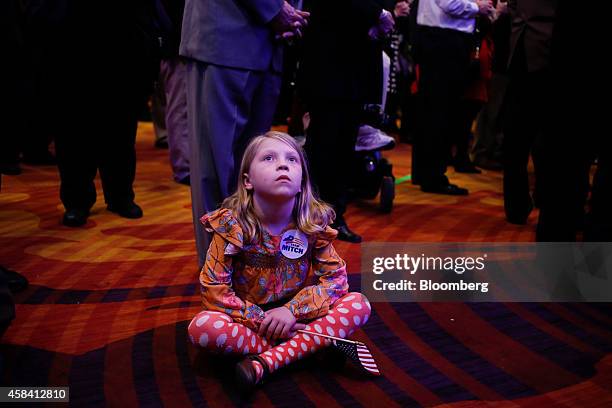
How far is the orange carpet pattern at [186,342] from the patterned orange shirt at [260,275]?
15 cm

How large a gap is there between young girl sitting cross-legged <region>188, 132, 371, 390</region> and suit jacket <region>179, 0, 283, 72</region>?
53 cm

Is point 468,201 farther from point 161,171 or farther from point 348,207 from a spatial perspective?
point 161,171

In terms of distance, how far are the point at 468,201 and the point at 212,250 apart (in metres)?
2.37

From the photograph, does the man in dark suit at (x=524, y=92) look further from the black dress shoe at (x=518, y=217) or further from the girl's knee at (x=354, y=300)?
the girl's knee at (x=354, y=300)

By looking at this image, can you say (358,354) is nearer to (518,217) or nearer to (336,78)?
(336,78)

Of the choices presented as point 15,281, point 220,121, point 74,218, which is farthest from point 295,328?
point 74,218

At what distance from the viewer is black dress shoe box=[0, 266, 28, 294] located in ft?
7.17

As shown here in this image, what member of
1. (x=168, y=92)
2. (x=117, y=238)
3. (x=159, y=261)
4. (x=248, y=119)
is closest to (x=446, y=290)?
(x=248, y=119)

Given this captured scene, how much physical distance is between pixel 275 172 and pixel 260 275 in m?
0.26

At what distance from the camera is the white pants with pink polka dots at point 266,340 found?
1.63 meters

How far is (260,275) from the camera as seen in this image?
69.9 inches

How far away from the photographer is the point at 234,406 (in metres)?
1.52

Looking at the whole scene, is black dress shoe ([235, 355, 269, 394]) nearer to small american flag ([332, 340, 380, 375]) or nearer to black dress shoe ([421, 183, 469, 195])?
small american flag ([332, 340, 380, 375])

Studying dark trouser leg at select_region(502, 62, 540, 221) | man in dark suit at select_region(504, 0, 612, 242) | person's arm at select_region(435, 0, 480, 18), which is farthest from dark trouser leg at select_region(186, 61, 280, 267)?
person's arm at select_region(435, 0, 480, 18)
